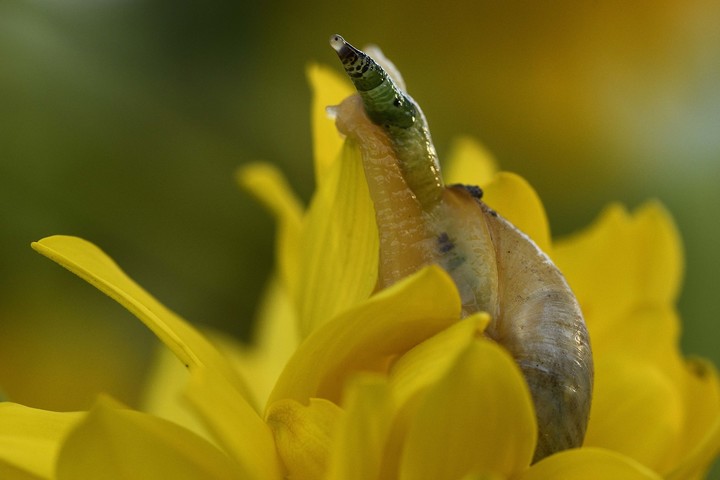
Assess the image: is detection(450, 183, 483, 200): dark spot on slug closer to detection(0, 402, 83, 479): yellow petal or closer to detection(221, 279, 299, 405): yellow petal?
detection(0, 402, 83, 479): yellow petal

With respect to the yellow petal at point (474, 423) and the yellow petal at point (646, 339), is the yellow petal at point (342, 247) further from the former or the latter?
the yellow petal at point (646, 339)

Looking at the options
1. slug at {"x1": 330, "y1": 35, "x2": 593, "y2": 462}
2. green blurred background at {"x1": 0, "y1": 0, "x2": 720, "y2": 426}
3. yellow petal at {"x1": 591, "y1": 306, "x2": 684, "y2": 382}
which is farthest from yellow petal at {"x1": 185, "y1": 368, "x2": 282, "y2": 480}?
green blurred background at {"x1": 0, "y1": 0, "x2": 720, "y2": 426}

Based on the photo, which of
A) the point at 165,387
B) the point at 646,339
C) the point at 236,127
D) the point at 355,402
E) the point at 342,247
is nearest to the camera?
the point at 355,402

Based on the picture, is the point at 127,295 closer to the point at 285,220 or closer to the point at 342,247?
the point at 342,247

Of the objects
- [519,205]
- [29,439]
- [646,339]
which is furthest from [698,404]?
[29,439]

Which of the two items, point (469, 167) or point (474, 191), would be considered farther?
point (469, 167)

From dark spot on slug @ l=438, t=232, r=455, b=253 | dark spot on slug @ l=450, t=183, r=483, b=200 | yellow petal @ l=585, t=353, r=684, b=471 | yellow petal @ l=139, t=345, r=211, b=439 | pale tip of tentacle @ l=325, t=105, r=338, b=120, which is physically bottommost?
yellow petal @ l=139, t=345, r=211, b=439

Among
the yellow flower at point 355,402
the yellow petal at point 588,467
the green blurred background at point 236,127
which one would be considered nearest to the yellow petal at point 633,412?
the yellow flower at point 355,402
